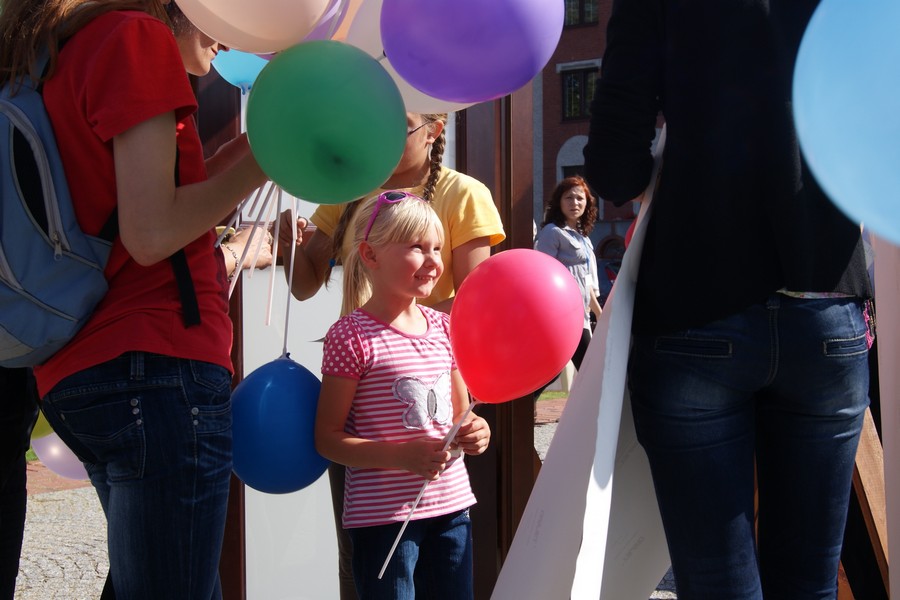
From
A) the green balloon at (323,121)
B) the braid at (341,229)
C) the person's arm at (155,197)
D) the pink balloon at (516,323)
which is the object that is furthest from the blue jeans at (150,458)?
the braid at (341,229)

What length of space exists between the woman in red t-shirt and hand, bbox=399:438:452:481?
536 millimetres

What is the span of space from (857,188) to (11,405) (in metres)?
1.58

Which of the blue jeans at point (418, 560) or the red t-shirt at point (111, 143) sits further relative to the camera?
the blue jeans at point (418, 560)

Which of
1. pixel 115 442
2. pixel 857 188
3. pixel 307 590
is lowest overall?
pixel 307 590

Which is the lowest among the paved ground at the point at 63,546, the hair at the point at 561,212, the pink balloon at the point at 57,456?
the paved ground at the point at 63,546

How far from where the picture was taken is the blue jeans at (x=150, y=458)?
4.37 feet

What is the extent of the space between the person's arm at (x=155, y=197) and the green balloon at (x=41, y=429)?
1122 mm

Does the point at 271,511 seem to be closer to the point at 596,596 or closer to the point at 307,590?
the point at 307,590

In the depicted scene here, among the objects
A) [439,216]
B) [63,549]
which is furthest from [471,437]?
[63,549]

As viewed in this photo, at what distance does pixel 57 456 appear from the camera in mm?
2311

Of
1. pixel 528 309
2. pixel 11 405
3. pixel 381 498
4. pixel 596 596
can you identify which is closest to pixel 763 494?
pixel 596 596

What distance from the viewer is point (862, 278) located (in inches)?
60.7

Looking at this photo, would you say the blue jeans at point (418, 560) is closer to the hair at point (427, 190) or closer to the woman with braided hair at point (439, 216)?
the woman with braided hair at point (439, 216)

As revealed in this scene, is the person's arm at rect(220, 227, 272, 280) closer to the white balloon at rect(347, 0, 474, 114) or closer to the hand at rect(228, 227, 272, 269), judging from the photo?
the hand at rect(228, 227, 272, 269)
